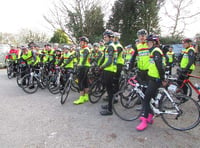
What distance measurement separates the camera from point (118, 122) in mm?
3443

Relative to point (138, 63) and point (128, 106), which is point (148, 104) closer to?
point (128, 106)

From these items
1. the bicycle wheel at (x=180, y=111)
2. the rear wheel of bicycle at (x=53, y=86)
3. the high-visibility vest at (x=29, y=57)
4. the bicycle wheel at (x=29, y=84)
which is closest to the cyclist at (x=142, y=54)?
the bicycle wheel at (x=180, y=111)

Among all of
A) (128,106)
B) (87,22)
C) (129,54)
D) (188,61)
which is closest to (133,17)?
(87,22)

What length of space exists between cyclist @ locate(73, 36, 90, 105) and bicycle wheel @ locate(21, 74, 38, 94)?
94.6 inches

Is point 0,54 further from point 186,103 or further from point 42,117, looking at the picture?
point 186,103

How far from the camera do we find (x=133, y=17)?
2131 cm

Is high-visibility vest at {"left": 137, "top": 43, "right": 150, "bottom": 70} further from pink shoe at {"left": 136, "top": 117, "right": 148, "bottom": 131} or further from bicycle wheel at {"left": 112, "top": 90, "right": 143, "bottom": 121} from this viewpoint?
pink shoe at {"left": 136, "top": 117, "right": 148, "bottom": 131}

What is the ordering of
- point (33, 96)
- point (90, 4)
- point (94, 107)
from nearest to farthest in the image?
point (94, 107) < point (33, 96) < point (90, 4)

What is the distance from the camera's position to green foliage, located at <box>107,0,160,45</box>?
2089 centimetres

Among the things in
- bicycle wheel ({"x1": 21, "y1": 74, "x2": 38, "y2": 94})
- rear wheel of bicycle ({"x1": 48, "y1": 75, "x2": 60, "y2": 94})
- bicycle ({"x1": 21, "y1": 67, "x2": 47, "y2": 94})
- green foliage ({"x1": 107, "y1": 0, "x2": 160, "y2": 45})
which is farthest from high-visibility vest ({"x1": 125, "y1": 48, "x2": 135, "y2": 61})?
green foliage ({"x1": 107, "y1": 0, "x2": 160, "y2": 45})

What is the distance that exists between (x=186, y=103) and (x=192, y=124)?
618 mm

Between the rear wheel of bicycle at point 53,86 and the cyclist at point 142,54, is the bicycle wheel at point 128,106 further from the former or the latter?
the rear wheel of bicycle at point 53,86

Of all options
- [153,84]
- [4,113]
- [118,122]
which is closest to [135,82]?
[153,84]

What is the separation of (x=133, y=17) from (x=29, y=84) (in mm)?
19457
